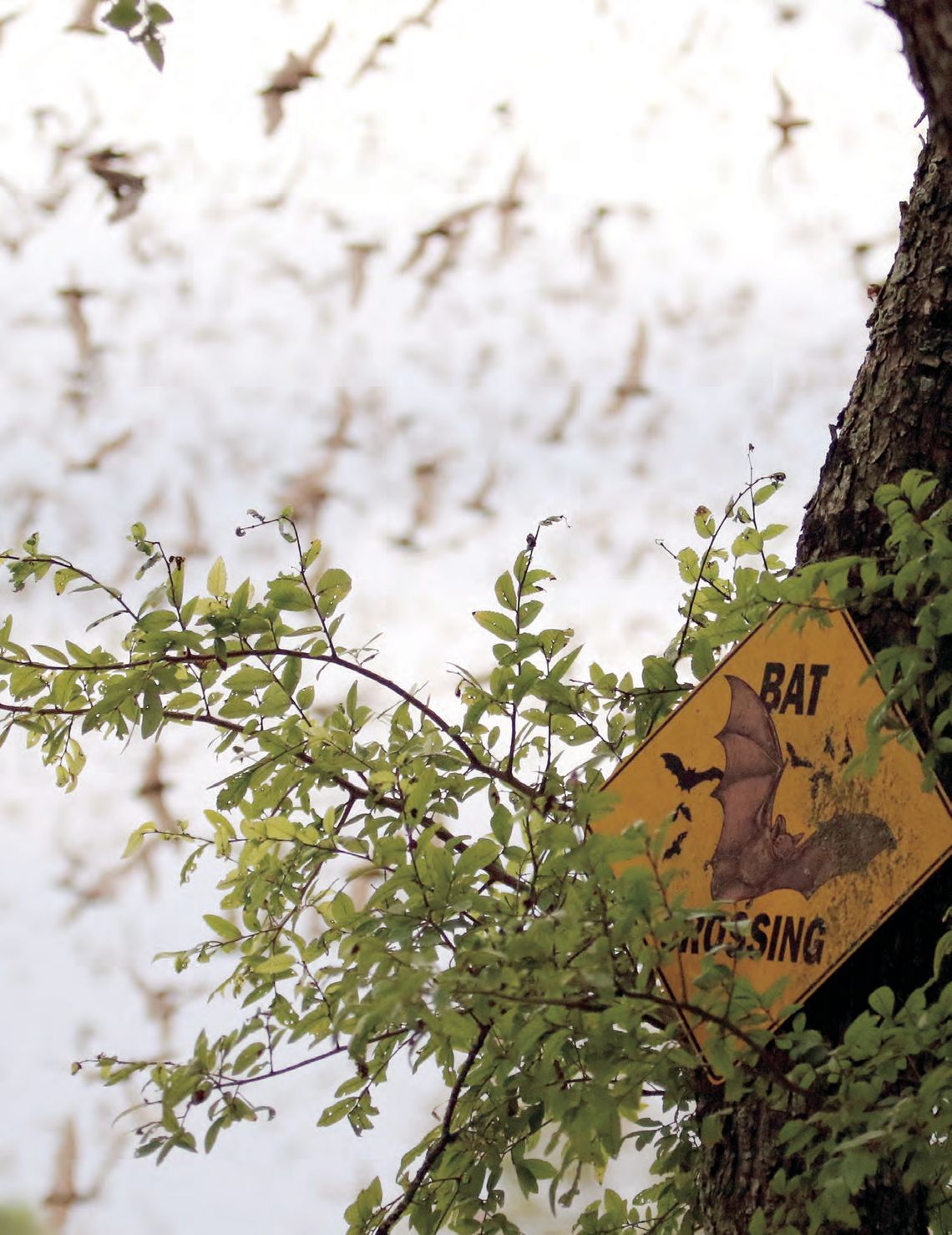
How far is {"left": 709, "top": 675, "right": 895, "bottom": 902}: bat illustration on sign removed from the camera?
1.02 meters

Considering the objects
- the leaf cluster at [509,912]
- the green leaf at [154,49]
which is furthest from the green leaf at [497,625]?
the green leaf at [154,49]

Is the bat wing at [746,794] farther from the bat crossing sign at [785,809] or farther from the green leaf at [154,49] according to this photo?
the green leaf at [154,49]

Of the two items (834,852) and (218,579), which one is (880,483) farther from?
(218,579)

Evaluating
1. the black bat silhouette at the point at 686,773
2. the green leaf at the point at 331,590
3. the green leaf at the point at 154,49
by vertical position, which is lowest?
the black bat silhouette at the point at 686,773

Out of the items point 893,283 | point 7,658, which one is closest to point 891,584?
point 893,283

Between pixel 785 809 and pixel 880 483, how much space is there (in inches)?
12.6

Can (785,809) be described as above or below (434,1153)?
above

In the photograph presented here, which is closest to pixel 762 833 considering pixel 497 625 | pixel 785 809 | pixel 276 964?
pixel 785 809

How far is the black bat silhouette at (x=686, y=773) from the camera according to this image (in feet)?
3.53

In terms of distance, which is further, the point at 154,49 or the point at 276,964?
the point at 276,964

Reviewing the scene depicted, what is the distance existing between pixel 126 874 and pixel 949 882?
1.39 m

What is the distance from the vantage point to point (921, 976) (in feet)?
3.42

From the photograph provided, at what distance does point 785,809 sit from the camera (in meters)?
1.05

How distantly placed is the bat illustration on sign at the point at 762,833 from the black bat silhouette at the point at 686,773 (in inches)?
0.4
